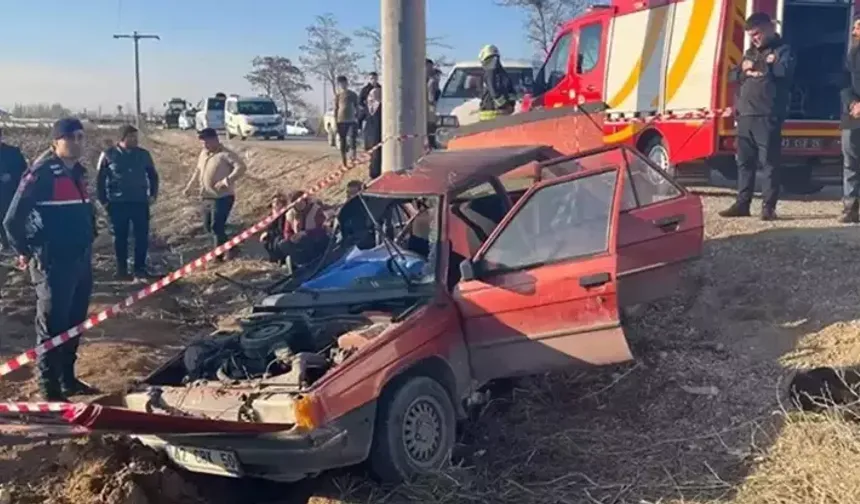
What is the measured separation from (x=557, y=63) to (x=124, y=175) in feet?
20.6

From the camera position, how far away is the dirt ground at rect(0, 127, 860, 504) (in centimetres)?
482

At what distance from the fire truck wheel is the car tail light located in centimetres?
739

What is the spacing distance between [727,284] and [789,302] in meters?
0.58

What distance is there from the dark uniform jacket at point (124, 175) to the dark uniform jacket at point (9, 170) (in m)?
0.98

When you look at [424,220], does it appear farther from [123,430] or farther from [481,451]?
[123,430]

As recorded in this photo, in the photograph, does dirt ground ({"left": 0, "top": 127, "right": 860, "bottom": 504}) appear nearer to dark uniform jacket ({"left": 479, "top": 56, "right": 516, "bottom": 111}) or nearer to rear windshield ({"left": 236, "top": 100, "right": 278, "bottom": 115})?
dark uniform jacket ({"left": 479, "top": 56, "right": 516, "bottom": 111})

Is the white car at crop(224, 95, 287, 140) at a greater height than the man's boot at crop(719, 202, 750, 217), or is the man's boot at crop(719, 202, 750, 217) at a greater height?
the white car at crop(224, 95, 287, 140)

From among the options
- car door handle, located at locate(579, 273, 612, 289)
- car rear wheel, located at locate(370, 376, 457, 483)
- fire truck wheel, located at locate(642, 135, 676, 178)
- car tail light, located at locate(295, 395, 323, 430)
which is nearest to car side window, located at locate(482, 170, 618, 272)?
car door handle, located at locate(579, 273, 612, 289)

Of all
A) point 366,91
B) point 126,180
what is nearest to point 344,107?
point 366,91

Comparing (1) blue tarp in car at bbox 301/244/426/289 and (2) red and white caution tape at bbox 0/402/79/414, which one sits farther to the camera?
(1) blue tarp in car at bbox 301/244/426/289

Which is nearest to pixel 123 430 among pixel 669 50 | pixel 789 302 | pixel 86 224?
pixel 86 224

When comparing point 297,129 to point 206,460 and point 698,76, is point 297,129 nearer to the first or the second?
point 698,76

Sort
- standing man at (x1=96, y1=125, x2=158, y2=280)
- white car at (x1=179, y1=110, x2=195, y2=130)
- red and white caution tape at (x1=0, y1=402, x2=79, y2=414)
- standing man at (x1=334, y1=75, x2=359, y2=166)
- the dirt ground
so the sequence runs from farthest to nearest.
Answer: white car at (x1=179, y1=110, x2=195, y2=130) → standing man at (x1=334, y1=75, x2=359, y2=166) → standing man at (x1=96, y1=125, x2=158, y2=280) → the dirt ground → red and white caution tape at (x1=0, y1=402, x2=79, y2=414)

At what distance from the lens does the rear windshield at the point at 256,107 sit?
38250 mm
